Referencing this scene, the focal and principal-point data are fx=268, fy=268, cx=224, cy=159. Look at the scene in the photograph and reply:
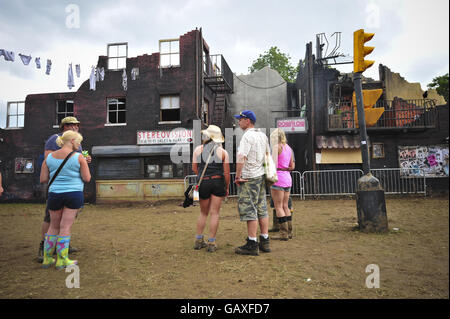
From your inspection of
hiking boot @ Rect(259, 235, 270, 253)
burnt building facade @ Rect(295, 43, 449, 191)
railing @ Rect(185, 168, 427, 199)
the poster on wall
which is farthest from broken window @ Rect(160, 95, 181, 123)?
the poster on wall

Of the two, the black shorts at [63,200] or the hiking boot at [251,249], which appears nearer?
the black shorts at [63,200]

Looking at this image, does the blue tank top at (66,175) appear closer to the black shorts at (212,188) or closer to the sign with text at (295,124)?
the black shorts at (212,188)

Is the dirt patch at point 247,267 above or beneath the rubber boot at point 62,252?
beneath

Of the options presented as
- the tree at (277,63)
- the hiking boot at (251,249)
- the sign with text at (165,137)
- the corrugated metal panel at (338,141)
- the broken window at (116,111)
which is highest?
the tree at (277,63)

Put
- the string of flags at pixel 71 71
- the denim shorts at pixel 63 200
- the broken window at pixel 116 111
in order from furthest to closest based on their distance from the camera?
1. the broken window at pixel 116 111
2. the string of flags at pixel 71 71
3. the denim shorts at pixel 63 200

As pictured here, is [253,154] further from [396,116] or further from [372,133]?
[396,116]

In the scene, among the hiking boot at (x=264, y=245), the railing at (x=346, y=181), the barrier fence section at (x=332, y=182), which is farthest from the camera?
the barrier fence section at (x=332, y=182)

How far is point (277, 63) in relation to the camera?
3119 cm

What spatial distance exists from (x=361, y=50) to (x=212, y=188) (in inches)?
150

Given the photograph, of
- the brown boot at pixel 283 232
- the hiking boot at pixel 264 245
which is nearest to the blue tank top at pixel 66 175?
the hiking boot at pixel 264 245

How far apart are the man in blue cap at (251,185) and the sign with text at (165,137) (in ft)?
34.8

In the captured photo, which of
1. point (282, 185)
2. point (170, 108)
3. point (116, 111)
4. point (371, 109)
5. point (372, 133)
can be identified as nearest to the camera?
point (282, 185)

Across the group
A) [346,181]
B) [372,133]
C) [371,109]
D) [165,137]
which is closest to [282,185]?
[371,109]

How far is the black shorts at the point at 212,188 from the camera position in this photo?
413cm
